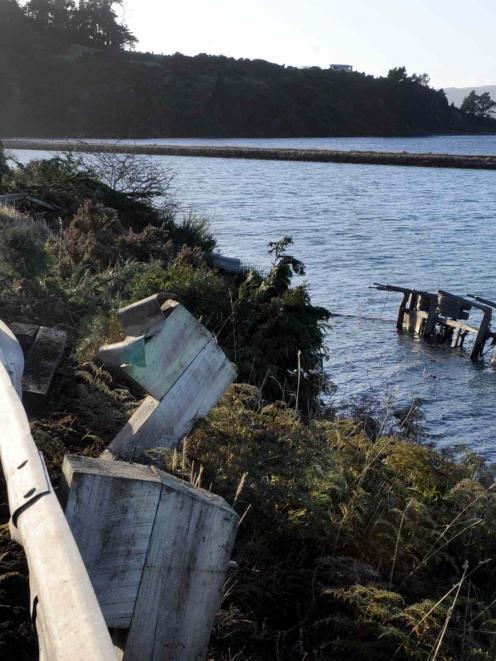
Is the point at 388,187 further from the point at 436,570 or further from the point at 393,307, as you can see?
the point at 436,570

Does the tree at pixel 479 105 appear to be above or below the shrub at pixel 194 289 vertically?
above

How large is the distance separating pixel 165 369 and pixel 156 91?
116838 mm

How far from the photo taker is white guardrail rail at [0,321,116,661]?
1722 millimetres

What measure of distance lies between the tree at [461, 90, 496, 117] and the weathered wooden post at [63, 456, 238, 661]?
177 m

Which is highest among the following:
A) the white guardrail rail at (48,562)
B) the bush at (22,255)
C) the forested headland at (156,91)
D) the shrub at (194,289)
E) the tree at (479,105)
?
the tree at (479,105)

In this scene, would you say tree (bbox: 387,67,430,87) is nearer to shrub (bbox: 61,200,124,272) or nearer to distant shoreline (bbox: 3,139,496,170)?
distant shoreline (bbox: 3,139,496,170)

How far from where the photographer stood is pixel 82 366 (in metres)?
5.36

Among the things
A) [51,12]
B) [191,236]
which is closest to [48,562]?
[191,236]

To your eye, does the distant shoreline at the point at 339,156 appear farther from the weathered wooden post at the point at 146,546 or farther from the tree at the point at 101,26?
the weathered wooden post at the point at 146,546

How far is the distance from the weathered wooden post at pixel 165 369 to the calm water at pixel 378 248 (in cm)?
391

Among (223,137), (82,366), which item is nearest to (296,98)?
(223,137)

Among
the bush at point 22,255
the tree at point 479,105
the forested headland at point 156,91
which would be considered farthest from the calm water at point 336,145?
the bush at point 22,255

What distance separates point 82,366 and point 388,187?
200 ft

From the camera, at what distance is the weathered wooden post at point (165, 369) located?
3516 millimetres
